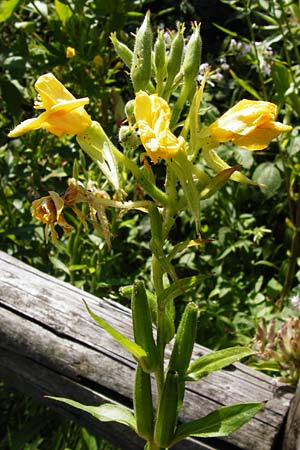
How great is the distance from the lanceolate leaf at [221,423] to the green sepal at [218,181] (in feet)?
1.28

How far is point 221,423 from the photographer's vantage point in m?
1.19

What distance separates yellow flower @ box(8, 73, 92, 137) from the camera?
3.15 feet

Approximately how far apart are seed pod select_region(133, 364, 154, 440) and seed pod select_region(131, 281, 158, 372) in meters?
0.06

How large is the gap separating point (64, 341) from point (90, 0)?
1.27 metres

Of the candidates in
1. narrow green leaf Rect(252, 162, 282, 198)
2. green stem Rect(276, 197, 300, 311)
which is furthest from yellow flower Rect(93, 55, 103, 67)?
green stem Rect(276, 197, 300, 311)

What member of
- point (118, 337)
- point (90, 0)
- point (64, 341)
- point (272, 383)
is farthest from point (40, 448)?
point (90, 0)

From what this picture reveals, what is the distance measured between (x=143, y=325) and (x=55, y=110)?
37 centimetres

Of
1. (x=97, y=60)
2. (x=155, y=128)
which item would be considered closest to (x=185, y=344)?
(x=155, y=128)

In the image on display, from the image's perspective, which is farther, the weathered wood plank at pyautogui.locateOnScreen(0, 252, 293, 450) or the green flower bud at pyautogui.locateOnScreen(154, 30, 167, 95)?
the weathered wood plank at pyautogui.locateOnScreen(0, 252, 293, 450)

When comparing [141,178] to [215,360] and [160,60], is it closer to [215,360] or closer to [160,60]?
[160,60]

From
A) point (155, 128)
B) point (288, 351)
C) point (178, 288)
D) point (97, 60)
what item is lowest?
point (288, 351)

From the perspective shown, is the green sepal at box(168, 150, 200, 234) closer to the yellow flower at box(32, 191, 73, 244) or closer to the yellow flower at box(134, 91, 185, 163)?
the yellow flower at box(134, 91, 185, 163)

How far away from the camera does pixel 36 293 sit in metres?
1.68

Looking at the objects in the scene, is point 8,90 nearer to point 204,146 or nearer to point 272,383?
point 272,383
